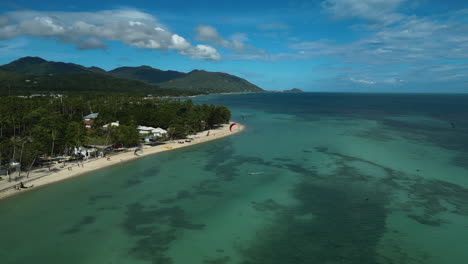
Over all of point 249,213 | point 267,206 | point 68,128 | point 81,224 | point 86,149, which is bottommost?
point 81,224

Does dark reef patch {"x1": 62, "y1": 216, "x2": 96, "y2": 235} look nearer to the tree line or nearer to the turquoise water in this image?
the turquoise water

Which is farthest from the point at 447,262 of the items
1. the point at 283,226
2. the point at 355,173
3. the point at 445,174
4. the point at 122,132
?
the point at 122,132

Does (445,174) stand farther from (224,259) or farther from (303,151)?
(224,259)

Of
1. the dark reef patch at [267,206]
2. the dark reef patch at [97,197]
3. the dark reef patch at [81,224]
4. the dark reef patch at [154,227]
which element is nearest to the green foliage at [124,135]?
the dark reef patch at [97,197]

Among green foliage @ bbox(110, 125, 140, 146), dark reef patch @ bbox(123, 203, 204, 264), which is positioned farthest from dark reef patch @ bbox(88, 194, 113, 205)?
green foliage @ bbox(110, 125, 140, 146)

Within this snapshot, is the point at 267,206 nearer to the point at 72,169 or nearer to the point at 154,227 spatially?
the point at 154,227

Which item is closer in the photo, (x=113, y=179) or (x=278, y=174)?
(x=113, y=179)

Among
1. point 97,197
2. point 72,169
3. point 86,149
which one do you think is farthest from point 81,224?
point 86,149

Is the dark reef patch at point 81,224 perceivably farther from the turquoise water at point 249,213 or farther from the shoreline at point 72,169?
the shoreline at point 72,169
